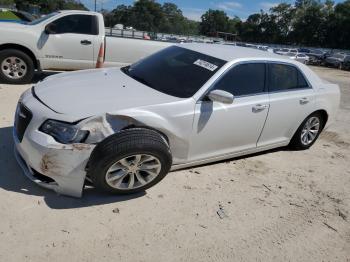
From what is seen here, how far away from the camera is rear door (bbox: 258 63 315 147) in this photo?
495 cm

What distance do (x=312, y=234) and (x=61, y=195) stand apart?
8.11ft

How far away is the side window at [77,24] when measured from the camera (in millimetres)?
8484

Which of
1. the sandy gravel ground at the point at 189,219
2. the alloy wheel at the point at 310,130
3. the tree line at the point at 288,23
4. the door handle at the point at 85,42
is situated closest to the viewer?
the sandy gravel ground at the point at 189,219

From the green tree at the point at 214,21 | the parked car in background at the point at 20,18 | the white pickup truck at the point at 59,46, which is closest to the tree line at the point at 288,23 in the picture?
the green tree at the point at 214,21

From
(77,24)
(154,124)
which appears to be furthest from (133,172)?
(77,24)

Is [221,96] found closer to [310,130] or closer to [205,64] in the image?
[205,64]

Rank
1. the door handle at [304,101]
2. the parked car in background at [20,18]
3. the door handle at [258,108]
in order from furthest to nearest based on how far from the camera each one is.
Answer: the parked car in background at [20,18], the door handle at [304,101], the door handle at [258,108]

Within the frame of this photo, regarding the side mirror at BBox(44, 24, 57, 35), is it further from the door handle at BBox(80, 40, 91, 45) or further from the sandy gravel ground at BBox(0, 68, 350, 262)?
the sandy gravel ground at BBox(0, 68, 350, 262)

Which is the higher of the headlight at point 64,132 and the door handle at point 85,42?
the door handle at point 85,42

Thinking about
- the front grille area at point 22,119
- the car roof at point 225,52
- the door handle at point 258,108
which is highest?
the car roof at point 225,52

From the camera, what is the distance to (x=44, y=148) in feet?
11.3

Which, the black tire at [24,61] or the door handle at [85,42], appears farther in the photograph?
the door handle at [85,42]

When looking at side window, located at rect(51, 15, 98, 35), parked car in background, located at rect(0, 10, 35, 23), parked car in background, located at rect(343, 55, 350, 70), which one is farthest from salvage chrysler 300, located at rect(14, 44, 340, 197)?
parked car in background, located at rect(343, 55, 350, 70)

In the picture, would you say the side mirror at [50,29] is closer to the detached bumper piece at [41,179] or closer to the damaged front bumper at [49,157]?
the damaged front bumper at [49,157]
